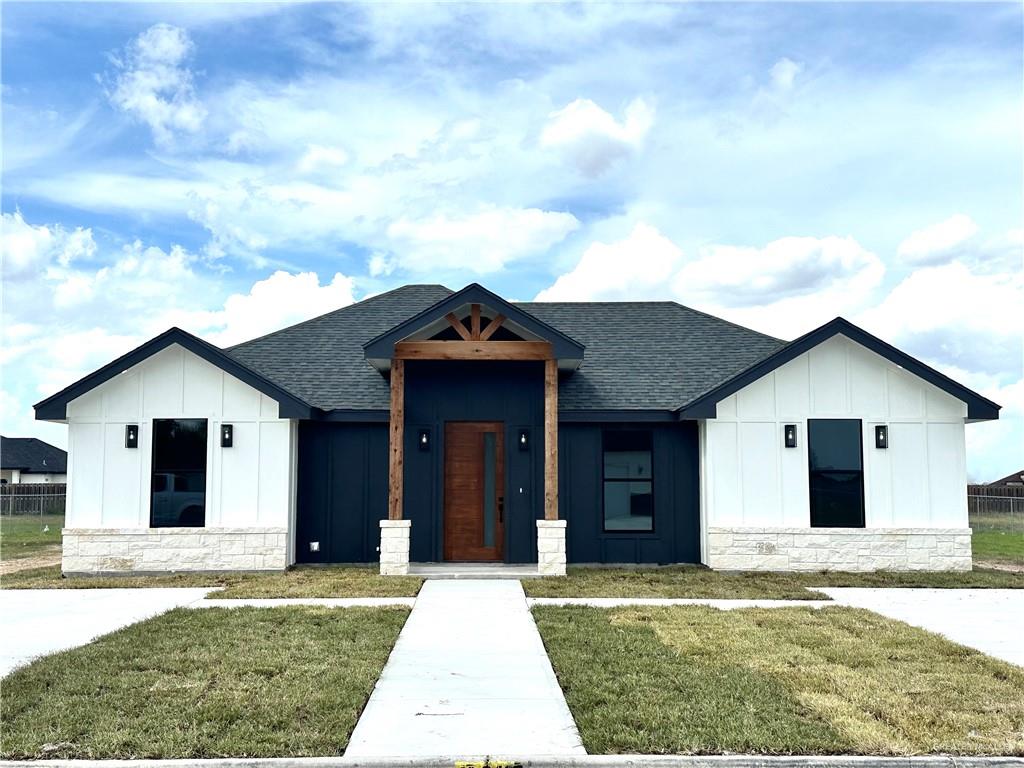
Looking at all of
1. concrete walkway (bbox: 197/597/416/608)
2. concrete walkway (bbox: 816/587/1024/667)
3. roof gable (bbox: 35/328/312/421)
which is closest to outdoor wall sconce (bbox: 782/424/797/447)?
concrete walkway (bbox: 816/587/1024/667)

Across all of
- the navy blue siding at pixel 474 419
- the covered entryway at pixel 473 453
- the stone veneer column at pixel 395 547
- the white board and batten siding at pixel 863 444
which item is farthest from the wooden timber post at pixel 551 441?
the white board and batten siding at pixel 863 444

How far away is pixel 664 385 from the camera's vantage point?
16656 mm

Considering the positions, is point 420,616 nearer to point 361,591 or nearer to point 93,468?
point 361,591

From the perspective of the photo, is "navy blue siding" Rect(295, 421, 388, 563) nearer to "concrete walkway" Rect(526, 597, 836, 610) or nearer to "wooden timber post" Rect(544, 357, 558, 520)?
"wooden timber post" Rect(544, 357, 558, 520)

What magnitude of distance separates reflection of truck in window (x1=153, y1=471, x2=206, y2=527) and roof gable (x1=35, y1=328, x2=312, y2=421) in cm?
186

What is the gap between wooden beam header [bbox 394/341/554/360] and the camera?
14.4 meters

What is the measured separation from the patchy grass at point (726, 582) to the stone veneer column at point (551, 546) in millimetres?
294

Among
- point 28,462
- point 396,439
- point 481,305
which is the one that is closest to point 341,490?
point 396,439

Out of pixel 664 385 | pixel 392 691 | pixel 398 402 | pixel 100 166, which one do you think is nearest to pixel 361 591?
pixel 398 402

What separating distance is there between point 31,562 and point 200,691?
12.7 meters

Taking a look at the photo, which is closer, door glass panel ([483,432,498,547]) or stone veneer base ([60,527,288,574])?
stone veneer base ([60,527,288,574])

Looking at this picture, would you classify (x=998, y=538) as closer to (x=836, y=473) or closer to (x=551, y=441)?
(x=836, y=473)

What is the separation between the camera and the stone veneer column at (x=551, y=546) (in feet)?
46.5

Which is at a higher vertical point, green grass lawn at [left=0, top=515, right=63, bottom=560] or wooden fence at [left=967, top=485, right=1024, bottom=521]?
wooden fence at [left=967, top=485, right=1024, bottom=521]
